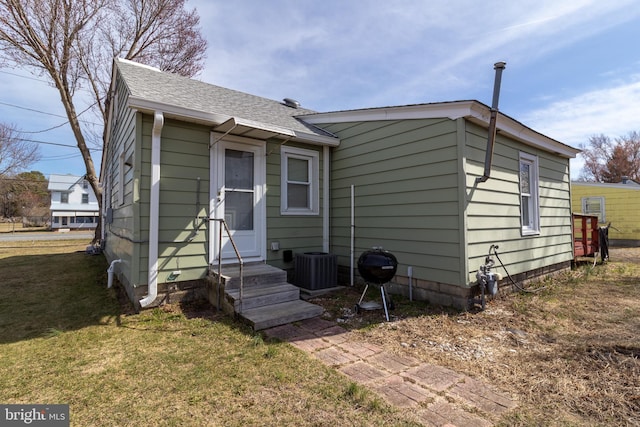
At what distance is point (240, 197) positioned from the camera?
5.32m

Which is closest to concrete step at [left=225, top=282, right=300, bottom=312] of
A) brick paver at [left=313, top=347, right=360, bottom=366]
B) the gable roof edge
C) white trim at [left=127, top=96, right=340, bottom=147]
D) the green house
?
the green house

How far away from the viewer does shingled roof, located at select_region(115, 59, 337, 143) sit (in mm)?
4422

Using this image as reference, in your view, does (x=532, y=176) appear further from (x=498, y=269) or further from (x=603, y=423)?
(x=603, y=423)

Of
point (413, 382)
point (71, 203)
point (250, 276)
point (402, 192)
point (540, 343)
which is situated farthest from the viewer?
point (71, 203)

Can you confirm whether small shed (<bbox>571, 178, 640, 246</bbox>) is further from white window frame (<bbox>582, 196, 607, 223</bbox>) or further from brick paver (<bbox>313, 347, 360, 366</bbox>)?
brick paver (<bbox>313, 347, 360, 366</bbox>)

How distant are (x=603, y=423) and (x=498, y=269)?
3303mm

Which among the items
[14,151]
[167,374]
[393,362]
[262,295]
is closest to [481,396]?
[393,362]

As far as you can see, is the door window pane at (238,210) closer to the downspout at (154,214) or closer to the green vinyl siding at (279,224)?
the green vinyl siding at (279,224)

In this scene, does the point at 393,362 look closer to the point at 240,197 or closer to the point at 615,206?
the point at 240,197

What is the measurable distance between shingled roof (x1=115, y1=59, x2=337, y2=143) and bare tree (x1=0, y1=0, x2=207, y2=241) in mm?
7537

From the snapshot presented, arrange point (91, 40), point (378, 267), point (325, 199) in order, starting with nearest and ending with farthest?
point (378, 267) < point (325, 199) < point (91, 40)

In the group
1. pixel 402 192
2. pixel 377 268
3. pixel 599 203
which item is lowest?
pixel 377 268

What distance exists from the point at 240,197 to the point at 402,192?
2751mm

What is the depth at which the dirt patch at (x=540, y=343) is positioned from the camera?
2193 mm
